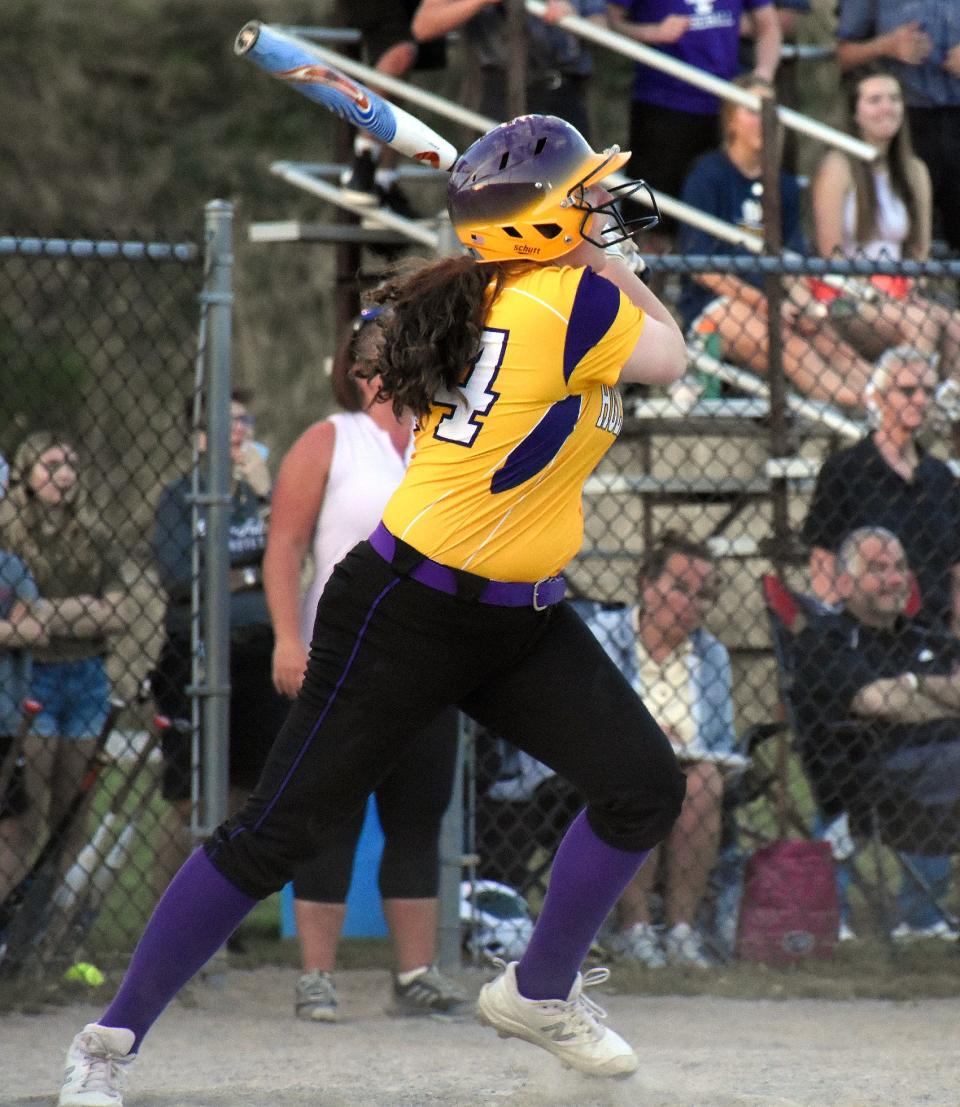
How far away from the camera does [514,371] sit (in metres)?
3.55

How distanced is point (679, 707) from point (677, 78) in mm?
3147

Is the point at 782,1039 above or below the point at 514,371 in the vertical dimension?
below

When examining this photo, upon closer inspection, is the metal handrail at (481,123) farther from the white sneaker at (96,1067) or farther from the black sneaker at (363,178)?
the white sneaker at (96,1067)

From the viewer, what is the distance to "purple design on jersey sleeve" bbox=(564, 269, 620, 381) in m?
3.52

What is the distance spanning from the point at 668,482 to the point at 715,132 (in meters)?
2.05

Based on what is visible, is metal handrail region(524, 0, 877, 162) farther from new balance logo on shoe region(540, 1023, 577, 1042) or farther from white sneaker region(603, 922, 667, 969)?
new balance logo on shoe region(540, 1023, 577, 1042)

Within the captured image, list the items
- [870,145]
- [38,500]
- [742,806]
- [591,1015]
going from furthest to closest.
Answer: [870,145] → [742,806] → [38,500] → [591,1015]

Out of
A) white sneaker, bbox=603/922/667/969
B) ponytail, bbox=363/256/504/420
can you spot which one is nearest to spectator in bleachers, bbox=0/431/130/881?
white sneaker, bbox=603/922/667/969

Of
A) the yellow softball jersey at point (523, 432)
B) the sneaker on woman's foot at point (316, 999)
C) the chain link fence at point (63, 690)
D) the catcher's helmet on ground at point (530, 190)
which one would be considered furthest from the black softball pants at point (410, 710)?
the chain link fence at point (63, 690)

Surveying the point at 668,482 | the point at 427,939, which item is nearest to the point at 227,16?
the point at 668,482

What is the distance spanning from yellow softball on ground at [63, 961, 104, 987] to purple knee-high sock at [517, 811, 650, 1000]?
1.86m

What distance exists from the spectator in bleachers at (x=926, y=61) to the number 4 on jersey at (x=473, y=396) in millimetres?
4845

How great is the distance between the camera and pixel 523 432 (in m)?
3.59

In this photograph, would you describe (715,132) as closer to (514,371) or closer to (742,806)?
(742,806)
